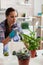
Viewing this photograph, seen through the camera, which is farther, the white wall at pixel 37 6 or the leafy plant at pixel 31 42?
the white wall at pixel 37 6

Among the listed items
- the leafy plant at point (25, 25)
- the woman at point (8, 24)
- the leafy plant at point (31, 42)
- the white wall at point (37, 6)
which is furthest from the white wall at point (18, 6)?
the leafy plant at point (31, 42)

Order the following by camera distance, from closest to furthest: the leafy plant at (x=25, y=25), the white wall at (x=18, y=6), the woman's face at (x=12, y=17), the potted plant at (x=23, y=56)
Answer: the potted plant at (x=23, y=56) → the woman's face at (x=12, y=17) → the leafy plant at (x=25, y=25) → the white wall at (x=18, y=6)

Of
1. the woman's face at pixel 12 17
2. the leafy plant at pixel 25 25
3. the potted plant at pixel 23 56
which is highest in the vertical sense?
the woman's face at pixel 12 17

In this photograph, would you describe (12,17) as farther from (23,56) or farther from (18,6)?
(18,6)

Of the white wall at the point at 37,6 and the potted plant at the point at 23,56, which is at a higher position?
the white wall at the point at 37,6

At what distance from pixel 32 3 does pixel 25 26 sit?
759 millimetres

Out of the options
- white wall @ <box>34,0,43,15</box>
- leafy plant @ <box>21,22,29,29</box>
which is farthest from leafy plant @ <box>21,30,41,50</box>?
white wall @ <box>34,0,43,15</box>

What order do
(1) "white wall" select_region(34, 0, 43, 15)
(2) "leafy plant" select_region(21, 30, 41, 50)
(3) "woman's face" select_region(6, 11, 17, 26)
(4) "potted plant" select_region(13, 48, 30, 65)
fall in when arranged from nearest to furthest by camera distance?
(4) "potted plant" select_region(13, 48, 30, 65) → (2) "leafy plant" select_region(21, 30, 41, 50) → (3) "woman's face" select_region(6, 11, 17, 26) → (1) "white wall" select_region(34, 0, 43, 15)

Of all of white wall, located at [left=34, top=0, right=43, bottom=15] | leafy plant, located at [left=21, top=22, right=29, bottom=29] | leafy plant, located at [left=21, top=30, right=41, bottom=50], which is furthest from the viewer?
white wall, located at [left=34, top=0, right=43, bottom=15]

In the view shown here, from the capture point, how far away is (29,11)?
4324mm

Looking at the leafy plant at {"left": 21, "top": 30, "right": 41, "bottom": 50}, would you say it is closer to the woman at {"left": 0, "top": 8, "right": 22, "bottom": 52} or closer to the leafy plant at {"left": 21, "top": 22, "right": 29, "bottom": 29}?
the woman at {"left": 0, "top": 8, "right": 22, "bottom": 52}

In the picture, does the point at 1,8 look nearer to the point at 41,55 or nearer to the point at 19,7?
the point at 19,7

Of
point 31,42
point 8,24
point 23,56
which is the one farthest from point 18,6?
point 23,56

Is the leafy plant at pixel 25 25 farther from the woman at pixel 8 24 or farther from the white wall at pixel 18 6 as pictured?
the woman at pixel 8 24
